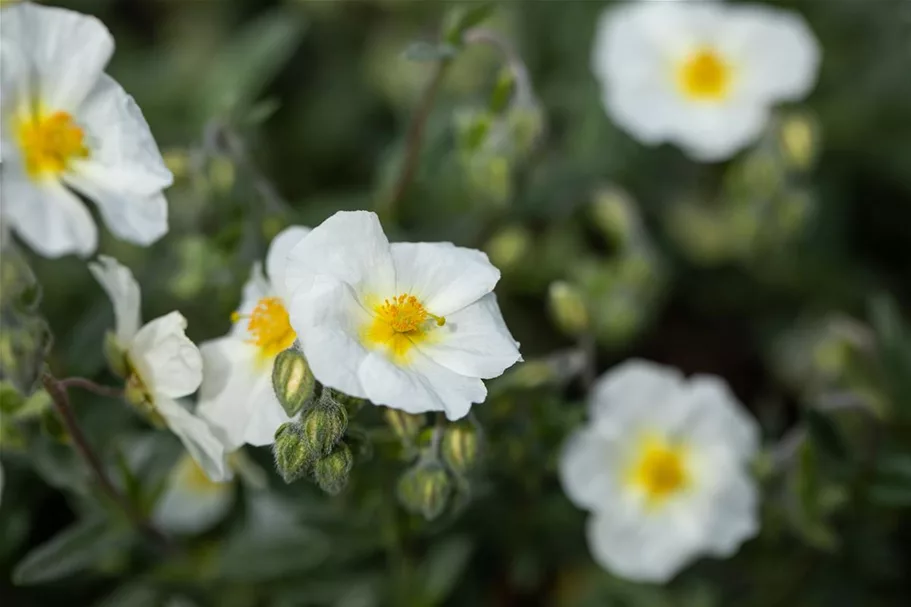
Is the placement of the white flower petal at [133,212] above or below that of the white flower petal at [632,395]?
above

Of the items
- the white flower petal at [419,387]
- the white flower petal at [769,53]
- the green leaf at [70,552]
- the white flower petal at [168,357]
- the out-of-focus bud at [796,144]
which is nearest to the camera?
the white flower petal at [419,387]

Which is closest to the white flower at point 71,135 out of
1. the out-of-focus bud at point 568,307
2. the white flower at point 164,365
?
the white flower at point 164,365

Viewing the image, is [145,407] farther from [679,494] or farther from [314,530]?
[679,494]

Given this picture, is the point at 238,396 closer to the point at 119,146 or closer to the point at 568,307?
the point at 119,146

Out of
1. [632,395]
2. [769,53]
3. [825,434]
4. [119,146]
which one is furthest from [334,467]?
[769,53]

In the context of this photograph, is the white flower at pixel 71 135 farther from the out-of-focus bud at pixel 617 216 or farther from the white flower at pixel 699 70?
the white flower at pixel 699 70

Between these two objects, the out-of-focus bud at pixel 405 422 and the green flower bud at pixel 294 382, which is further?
the out-of-focus bud at pixel 405 422

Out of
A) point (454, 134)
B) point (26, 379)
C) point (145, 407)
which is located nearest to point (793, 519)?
point (454, 134)
